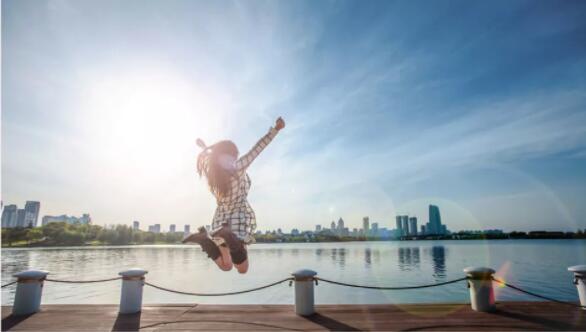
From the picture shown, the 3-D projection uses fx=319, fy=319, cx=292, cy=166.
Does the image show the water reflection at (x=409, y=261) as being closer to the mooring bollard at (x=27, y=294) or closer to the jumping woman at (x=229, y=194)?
the mooring bollard at (x=27, y=294)

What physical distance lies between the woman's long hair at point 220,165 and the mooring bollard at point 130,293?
4422 mm

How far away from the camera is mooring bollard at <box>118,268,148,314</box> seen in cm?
744

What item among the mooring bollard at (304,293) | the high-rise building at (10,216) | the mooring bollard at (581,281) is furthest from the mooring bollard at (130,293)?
the high-rise building at (10,216)

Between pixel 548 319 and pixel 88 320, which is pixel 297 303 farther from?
pixel 548 319

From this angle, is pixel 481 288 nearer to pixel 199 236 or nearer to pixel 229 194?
pixel 229 194

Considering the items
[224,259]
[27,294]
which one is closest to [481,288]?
[224,259]

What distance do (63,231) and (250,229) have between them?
12030cm

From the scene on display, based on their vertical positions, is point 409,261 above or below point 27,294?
below

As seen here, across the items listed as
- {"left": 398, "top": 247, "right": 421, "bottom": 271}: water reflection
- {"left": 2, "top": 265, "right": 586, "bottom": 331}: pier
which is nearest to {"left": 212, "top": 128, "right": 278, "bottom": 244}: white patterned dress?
{"left": 2, "top": 265, "right": 586, "bottom": 331}: pier

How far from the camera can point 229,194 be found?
4.71 m

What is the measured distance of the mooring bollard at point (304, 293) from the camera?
7062mm

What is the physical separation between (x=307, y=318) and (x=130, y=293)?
419cm

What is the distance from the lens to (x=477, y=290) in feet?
23.5

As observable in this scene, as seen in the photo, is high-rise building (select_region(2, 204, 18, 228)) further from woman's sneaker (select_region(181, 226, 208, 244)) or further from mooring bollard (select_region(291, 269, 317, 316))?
woman's sneaker (select_region(181, 226, 208, 244))
